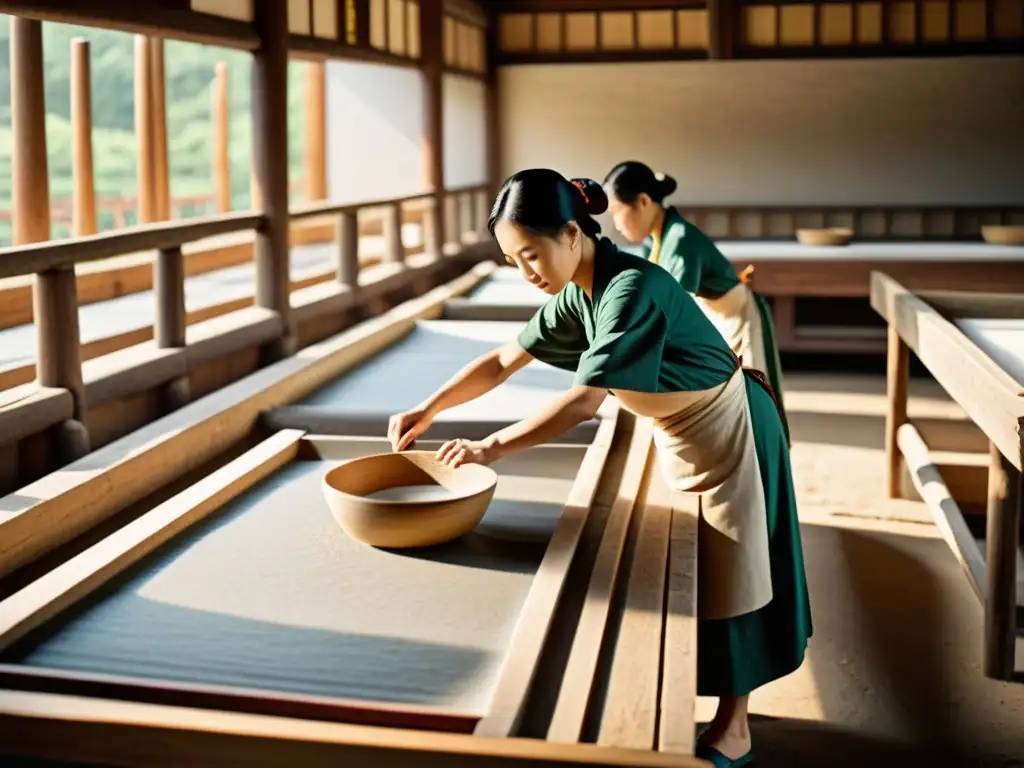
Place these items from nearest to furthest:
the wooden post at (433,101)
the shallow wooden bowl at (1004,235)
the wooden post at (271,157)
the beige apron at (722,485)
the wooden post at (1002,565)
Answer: the beige apron at (722,485) < the wooden post at (1002,565) < the wooden post at (271,157) < the wooden post at (433,101) < the shallow wooden bowl at (1004,235)

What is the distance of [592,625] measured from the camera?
177cm

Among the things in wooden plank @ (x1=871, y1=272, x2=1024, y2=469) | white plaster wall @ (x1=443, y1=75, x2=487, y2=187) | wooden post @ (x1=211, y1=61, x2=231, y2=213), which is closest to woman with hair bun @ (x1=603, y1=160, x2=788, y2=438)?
wooden plank @ (x1=871, y1=272, x2=1024, y2=469)

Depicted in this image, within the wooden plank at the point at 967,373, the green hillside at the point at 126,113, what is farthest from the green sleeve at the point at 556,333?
the green hillside at the point at 126,113

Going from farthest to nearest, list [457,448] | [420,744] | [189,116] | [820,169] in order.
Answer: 1. [189,116]
2. [820,169]
3. [457,448]
4. [420,744]

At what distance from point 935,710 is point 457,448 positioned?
173 centimetres

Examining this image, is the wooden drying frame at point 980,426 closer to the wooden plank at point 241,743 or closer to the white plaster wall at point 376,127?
the wooden plank at point 241,743

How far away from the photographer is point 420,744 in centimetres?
141

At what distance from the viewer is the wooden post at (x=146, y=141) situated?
24.2ft

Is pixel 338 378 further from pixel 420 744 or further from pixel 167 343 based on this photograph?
pixel 420 744

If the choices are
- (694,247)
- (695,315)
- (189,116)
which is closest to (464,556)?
(695,315)

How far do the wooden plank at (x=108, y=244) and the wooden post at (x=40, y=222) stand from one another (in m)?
0.06

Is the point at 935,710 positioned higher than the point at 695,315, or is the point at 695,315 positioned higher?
the point at 695,315

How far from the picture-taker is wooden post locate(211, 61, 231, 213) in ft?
30.6

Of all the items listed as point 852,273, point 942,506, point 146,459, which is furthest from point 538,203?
point 852,273
